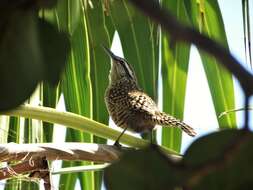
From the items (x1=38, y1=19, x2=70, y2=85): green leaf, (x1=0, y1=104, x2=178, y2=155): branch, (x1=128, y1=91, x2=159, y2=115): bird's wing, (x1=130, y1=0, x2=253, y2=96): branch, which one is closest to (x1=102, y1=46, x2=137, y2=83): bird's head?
(x1=128, y1=91, x2=159, y2=115): bird's wing

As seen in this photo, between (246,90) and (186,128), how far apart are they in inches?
107

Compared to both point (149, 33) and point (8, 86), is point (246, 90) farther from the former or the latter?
point (149, 33)

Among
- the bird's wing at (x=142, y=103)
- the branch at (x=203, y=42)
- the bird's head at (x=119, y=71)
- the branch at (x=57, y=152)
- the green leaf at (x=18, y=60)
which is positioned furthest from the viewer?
the bird's head at (x=119, y=71)

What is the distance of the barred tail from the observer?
277cm

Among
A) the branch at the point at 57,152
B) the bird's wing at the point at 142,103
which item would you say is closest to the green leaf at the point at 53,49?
the branch at the point at 57,152

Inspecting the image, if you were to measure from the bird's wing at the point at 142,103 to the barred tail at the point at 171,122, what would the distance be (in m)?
0.13

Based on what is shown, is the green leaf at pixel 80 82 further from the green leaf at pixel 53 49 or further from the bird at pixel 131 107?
the green leaf at pixel 53 49

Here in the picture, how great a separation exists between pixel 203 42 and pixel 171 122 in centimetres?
266

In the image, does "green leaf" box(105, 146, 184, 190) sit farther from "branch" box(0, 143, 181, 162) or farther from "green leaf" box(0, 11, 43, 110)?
"branch" box(0, 143, 181, 162)

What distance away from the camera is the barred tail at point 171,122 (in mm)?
2766

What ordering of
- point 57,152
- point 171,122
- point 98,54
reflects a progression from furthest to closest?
point 171,122
point 98,54
point 57,152

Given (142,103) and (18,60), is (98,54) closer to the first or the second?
(142,103)

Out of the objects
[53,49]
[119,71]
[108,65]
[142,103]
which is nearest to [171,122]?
[108,65]

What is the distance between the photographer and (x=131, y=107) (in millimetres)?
3820
